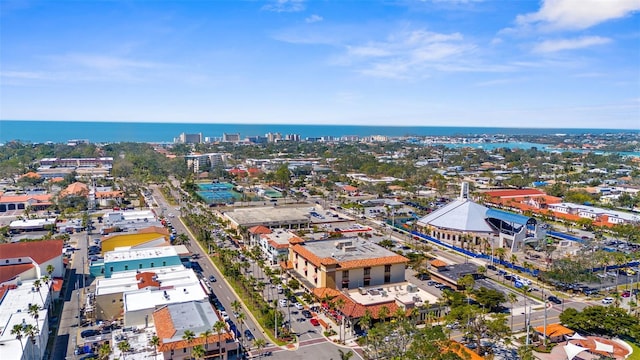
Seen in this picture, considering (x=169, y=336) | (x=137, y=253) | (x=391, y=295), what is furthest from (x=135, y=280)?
(x=391, y=295)

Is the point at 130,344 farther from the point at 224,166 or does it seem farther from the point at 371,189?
the point at 224,166

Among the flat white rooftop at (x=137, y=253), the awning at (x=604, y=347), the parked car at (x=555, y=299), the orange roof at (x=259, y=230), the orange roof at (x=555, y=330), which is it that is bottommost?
the parked car at (x=555, y=299)

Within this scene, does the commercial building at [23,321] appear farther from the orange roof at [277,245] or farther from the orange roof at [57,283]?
the orange roof at [277,245]

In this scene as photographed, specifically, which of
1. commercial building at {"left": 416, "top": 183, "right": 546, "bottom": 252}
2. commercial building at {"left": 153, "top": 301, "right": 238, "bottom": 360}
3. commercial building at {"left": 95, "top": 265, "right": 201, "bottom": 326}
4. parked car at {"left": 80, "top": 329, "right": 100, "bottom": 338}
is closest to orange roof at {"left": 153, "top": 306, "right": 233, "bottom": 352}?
commercial building at {"left": 153, "top": 301, "right": 238, "bottom": 360}

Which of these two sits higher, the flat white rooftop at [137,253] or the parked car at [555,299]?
the flat white rooftop at [137,253]

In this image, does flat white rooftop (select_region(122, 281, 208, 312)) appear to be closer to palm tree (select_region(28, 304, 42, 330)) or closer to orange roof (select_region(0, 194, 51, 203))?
palm tree (select_region(28, 304, 42, 330))

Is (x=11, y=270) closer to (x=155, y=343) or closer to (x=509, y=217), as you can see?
(x=155, y=343)

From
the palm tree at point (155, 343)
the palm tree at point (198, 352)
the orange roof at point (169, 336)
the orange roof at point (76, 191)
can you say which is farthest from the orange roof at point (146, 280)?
the orange roof at point (76, 191)
